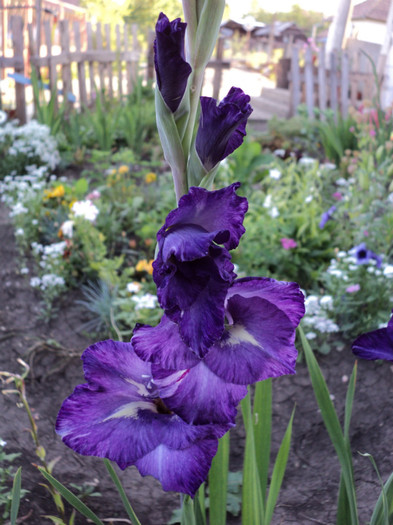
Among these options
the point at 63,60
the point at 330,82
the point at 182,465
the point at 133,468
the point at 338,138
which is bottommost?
the point at 133,468

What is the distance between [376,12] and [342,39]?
87.1 inches

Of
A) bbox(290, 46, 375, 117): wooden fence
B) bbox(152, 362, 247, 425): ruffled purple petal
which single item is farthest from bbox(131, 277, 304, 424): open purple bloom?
bbox(290, 46, 375, 117): wooden fence

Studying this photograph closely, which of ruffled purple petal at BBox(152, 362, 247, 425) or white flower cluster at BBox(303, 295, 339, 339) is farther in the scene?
white flower cluster at BBox(303, 295, 339, 339)

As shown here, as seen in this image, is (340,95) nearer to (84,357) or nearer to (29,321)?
(29,321)

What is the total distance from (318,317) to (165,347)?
210cm

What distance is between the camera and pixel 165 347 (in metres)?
0.52

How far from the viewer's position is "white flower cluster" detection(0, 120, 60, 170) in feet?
16.1

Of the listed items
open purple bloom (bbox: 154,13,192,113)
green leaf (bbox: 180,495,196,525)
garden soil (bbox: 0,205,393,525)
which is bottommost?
garden soil (bbox: 0,205,393,525)

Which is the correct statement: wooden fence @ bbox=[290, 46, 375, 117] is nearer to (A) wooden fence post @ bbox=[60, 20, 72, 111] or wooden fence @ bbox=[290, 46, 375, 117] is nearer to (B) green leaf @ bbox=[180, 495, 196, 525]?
(A) wooden fence post @ bbox=[60, 20, 72, 111]

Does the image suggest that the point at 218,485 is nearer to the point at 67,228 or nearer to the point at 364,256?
the point at 364,256

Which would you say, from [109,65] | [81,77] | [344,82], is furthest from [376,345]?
[109,65]

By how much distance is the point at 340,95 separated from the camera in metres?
7.82

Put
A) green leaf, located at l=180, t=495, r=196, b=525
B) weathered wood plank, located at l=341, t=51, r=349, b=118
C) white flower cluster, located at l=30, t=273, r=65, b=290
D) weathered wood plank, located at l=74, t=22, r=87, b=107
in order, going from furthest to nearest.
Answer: weathered wood plank, located at l=341, t=51, r=349, b=118
weathered wood plank, located at l=74, t=22, r=87, b=107
white flower cluster, located at l=30, t=273, r=65, b=290
green leaf, located at l=180, t=495, r=196, b=525

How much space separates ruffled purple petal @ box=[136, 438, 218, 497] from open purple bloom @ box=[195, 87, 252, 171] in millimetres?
313
